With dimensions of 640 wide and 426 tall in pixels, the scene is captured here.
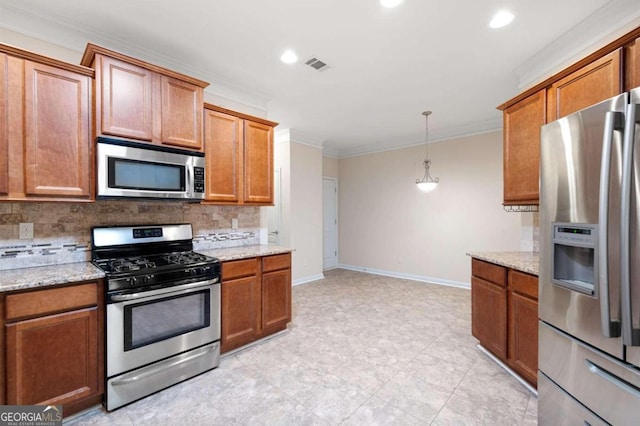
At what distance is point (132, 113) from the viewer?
229 cm

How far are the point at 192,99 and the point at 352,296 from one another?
3.53 m

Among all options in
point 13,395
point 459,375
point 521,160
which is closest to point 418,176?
point 521,160

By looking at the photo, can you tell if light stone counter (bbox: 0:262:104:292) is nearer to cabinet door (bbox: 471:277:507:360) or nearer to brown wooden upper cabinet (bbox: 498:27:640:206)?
cabinet door (bbox: 471:277:507:360)

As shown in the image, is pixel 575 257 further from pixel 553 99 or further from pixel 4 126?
pixel 4 126

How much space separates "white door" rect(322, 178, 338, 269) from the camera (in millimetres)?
6652

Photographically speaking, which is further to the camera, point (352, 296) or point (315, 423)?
point (352, 296)

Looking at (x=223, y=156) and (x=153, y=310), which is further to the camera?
(x=223, y=156)

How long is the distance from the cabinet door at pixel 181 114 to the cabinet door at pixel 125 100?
0.12 m

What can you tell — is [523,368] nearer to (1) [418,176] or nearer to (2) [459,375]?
(2) [459,375]

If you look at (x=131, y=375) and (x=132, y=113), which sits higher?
(x=132, y=113)

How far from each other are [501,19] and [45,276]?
3.71m

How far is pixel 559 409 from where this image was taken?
1493 mm

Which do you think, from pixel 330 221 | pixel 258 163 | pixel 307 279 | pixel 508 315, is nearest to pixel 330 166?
pixel 330 221

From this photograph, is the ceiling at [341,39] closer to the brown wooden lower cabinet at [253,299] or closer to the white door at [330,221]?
the brown wooden lower cabinet at [253,299]
